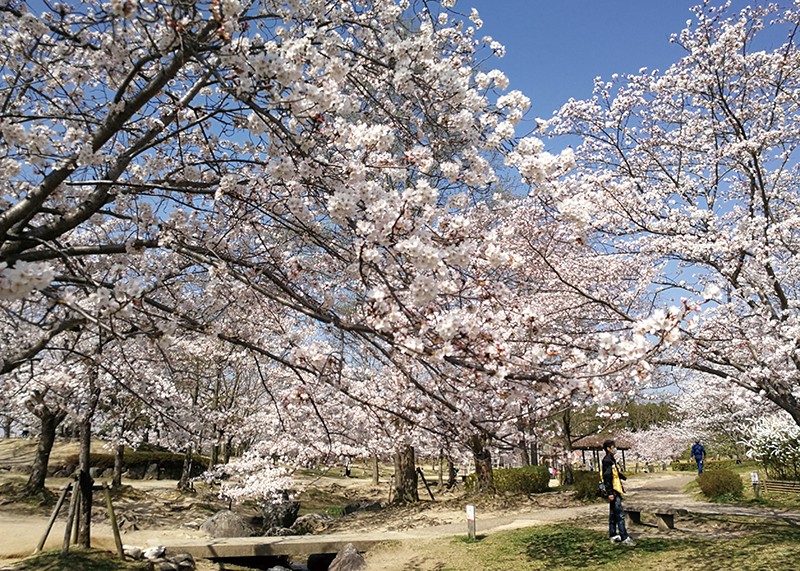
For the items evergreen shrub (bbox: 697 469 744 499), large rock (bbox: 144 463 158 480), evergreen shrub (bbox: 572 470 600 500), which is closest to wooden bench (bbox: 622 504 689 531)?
evergreen shrub (bbox: 572 470 600 500)

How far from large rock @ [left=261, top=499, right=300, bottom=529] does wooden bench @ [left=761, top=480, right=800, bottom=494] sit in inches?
487

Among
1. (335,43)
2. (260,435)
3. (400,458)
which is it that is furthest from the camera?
(260,435)

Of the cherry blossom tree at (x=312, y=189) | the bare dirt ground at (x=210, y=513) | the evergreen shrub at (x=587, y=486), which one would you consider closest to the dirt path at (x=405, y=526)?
the bare dirt ground at (x=210, y=513)

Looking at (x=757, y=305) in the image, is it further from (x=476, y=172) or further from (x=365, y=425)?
(x=365, y=425)

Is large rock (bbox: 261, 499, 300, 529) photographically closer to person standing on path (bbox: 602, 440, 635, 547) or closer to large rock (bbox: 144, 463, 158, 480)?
person standing on path (bbox: 602, 440, 635, 547)

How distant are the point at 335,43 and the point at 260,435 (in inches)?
748

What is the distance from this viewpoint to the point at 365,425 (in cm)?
1550

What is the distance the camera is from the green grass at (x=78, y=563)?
282 inches

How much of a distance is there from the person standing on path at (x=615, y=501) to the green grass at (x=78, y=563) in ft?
23.8

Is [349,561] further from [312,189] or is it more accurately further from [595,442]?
[595,442]

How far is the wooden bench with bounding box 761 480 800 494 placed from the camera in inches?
496

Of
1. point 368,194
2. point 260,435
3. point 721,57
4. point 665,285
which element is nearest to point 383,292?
point 368,194

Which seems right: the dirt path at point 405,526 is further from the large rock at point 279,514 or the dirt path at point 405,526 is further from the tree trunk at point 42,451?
the tree trunk at point 42,451

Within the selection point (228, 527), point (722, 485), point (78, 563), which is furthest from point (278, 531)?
point (722, 485)
